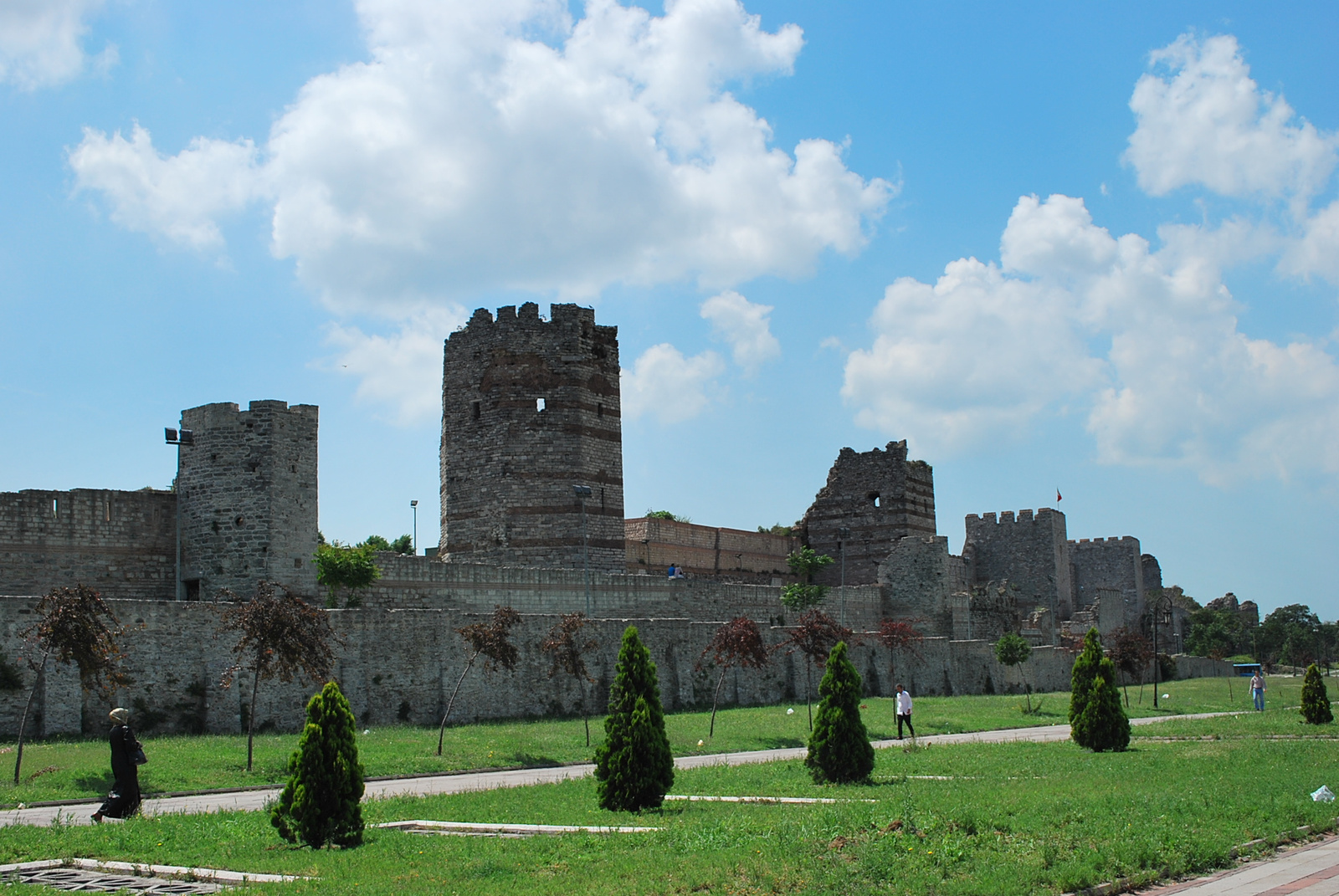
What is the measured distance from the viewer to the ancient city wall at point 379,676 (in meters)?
20.8

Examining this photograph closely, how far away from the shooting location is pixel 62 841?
38.1 feet

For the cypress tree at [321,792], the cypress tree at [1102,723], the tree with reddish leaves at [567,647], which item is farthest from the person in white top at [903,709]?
the cypress tree at [321,792]

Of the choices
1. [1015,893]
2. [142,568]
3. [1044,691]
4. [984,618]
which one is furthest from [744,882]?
[984,618]

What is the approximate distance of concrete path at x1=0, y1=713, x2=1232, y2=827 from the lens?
571 inches

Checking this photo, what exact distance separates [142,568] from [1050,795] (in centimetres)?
1973

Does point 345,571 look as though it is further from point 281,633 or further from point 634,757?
point 634,757

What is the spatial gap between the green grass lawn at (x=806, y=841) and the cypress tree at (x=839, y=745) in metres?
0.75

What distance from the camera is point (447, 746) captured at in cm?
2209

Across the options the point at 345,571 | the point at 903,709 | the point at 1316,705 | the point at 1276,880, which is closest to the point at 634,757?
the point at 1276,880

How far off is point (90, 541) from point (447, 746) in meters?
9.32

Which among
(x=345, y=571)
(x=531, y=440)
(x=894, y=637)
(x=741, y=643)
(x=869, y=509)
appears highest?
(x=531, y=440)

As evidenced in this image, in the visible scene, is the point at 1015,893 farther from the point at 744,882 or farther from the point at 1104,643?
the point at 1104,643

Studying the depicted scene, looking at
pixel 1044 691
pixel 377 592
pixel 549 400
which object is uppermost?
pixel 549 400

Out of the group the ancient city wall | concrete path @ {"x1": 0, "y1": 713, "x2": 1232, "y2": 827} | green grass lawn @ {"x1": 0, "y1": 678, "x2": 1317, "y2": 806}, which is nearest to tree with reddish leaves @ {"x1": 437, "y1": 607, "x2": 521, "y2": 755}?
green grass lawn @ {"x1": 0, "y1": 678, "x2": 1317, "y2": 806}
